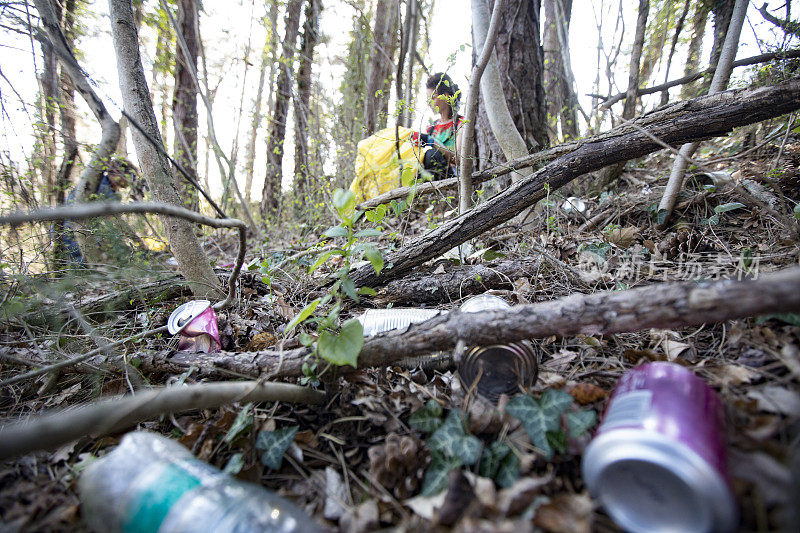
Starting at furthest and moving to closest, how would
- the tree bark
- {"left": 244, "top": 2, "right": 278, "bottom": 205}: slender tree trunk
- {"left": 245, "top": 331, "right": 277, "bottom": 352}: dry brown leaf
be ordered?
{"left": 244, "top": 2, "right": 278, "bottom": 205}: slender tree trunk < the tree bark < {"left": 245, "top": 331, "right": 277, "bottom": 352}: dry brown leaf

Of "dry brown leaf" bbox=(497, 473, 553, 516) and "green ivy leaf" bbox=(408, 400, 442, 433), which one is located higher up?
"green ivy leaf" bbox=(408, 400, 442, 433)

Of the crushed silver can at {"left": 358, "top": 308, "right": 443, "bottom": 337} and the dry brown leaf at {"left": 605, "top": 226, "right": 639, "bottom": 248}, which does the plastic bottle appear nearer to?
the crushed silver can at {"left": 358, "top": 308, "right": 443, "bottom": 337}

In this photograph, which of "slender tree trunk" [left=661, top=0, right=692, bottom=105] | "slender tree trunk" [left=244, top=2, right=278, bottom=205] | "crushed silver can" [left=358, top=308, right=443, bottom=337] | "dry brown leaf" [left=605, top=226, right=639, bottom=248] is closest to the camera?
"crushed silver can" [left=358, top=308, right=443, bottom=337]

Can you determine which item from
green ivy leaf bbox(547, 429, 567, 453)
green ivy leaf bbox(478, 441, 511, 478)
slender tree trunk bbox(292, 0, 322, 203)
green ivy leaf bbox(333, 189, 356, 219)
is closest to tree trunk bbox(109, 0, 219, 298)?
green ivy leaf bbox(333, 189, 356, 219)

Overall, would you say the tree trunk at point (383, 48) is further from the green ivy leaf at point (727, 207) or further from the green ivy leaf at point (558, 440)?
the green ivy leaf at point (558, 440)

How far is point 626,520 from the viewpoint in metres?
0.80

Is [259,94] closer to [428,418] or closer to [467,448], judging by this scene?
[428,418]

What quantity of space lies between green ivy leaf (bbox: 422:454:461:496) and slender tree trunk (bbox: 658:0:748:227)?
2.22 meters

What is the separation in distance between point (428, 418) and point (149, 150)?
2.17 meters

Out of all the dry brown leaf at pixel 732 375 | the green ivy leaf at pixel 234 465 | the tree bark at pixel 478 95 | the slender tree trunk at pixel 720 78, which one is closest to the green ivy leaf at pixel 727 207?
the slender tree trunk at pixel 720 78

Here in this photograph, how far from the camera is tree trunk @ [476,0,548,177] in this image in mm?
3500

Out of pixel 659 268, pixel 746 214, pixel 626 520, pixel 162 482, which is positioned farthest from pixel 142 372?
pixel 746 214

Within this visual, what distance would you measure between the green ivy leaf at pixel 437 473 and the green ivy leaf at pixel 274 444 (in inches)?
17.6

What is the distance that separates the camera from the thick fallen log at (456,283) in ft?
6.82
